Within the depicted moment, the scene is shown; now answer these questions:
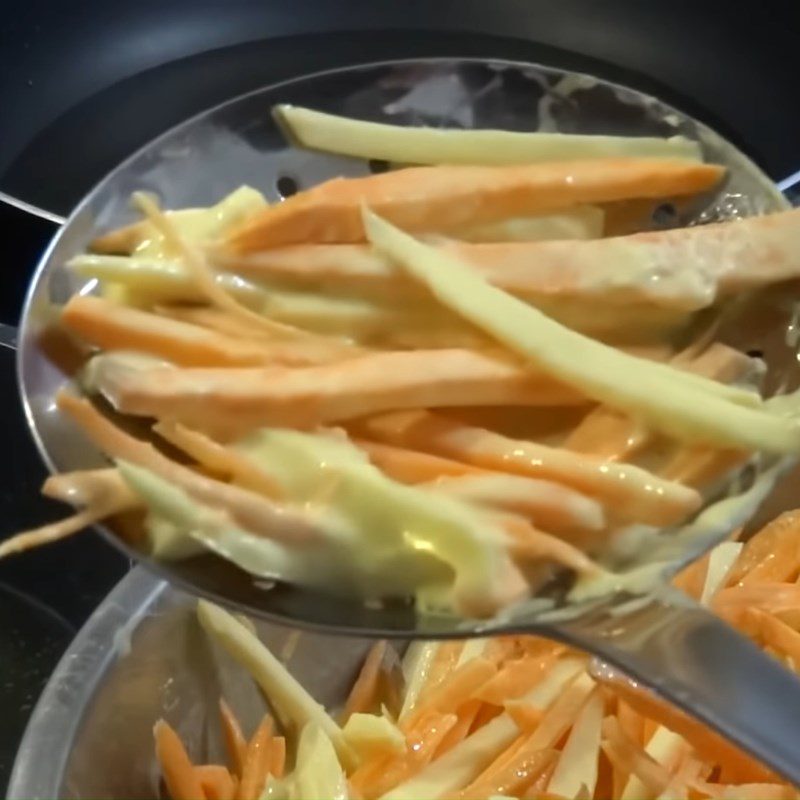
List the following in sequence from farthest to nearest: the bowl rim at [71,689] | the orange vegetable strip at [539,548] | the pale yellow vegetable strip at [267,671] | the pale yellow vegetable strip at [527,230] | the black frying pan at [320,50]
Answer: the black frying pan at [320,50] < the pale yellow vegetable strip at [267,671] < the bowl rim at [71,689] < the pale yellow vegetable strip at [527,230] < the orange vegetable strip at [539,548]

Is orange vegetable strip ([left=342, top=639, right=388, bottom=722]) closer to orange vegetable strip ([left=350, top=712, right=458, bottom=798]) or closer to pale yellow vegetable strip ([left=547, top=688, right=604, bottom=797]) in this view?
orange vegetable strip ([left=350, top=712, right=458, bottom=798])

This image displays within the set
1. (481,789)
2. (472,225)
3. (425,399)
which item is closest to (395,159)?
(472,225)

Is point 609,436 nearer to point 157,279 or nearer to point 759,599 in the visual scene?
point 157,279

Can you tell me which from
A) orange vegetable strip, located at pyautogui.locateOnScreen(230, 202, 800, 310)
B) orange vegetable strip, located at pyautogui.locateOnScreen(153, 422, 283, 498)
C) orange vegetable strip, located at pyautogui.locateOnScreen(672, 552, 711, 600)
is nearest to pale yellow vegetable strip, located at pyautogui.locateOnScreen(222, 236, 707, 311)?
orange vegetable strip, located at pyautogui.locateOnScreen(230, 202, 800, 310)

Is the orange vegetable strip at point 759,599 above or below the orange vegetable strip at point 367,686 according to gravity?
above

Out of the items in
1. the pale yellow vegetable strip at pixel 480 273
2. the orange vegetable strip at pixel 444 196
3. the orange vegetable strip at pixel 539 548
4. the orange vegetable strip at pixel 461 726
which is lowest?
the orange vegetable strip at pixel 461 726

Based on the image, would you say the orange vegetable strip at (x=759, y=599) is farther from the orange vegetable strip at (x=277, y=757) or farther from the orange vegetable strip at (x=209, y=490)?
the orange vegetable strip at (x=209, y=490)

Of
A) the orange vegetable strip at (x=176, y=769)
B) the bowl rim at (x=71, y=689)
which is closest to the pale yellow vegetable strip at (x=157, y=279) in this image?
the bowl rim at (x=71, y=689)
